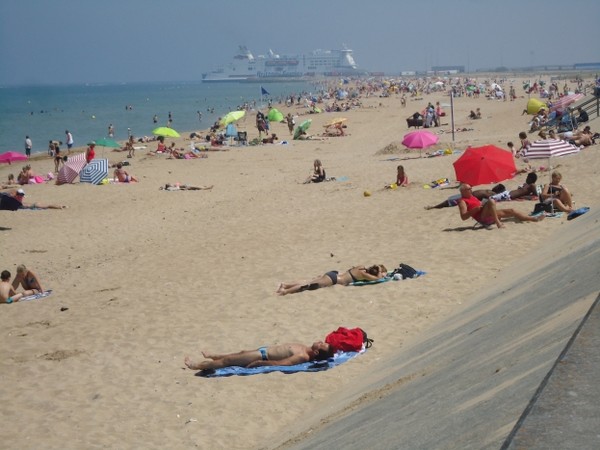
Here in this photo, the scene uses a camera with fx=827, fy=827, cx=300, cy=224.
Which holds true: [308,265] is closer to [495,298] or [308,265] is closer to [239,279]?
[239,279]

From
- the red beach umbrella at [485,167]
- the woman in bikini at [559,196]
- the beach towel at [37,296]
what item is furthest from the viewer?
the red beach umbrella at [485,167]

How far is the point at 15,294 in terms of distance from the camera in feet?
41.8

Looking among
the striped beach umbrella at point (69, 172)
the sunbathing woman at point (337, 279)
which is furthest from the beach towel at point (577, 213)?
the striped beach umbrella at point (69, 172)

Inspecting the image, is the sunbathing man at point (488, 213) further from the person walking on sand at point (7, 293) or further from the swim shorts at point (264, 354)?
the person walking on sand at point (7, 293)

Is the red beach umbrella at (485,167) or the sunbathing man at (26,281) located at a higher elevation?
the red beach umbrella at (485,167)

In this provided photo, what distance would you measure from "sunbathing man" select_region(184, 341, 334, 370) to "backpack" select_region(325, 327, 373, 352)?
0.15 meters

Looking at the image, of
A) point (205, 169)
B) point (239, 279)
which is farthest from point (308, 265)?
point (205, 169)

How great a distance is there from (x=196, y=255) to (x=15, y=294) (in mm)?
3238

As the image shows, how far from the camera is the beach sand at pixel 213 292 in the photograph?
768 cm

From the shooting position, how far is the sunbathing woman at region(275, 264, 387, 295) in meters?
11.2

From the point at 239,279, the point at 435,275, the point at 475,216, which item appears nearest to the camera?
the point at 435,275

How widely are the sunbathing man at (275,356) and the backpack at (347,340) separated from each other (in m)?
0.15

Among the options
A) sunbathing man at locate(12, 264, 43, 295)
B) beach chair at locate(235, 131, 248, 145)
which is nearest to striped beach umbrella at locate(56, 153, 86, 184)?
beach chair at locate(235, 131, 248, 145)

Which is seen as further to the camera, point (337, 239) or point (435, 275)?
point (337, 239)
